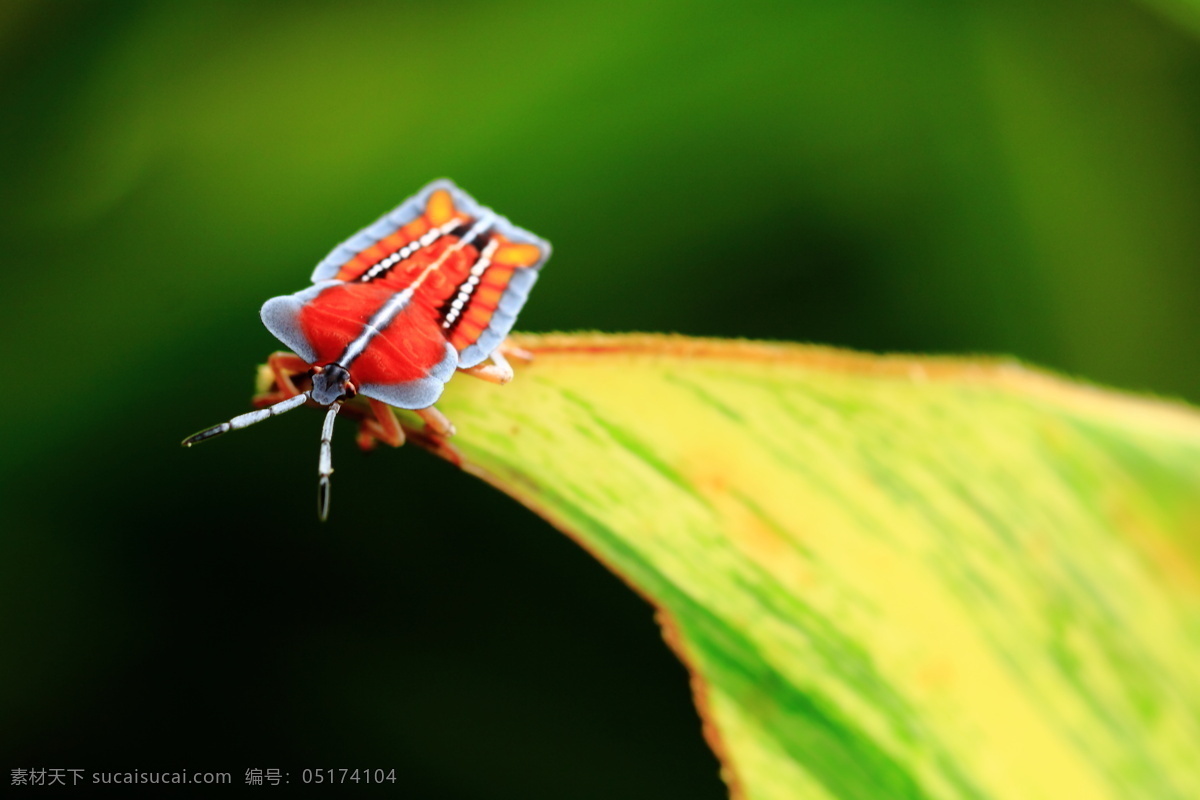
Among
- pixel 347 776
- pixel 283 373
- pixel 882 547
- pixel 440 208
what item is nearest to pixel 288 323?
pixel 283 373

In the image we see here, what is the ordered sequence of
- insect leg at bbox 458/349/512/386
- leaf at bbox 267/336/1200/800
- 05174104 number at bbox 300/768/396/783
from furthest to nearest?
05174104 number at bbox 300/768/396/783 → insect leg at bbox 458/349/512/386 → leaf at bbox 267/336/1200/800

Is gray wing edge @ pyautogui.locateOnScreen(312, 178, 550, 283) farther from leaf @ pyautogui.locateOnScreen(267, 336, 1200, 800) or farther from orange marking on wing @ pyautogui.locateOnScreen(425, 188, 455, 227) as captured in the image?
leaf @ pyautogui.locateOnScreen(267, 336, 1200, 800)

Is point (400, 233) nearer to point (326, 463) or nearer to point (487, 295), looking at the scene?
point (487, 295)

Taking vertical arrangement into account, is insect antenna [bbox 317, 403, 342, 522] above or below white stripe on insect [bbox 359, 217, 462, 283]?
below

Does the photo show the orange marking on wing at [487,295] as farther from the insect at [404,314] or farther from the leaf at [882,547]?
the leaf at [882,547]

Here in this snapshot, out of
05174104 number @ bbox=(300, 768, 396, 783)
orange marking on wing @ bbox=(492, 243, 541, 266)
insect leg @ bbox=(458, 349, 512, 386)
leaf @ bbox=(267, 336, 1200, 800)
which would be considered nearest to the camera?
leaf @ bbox=(267, 336, 1200, 800)

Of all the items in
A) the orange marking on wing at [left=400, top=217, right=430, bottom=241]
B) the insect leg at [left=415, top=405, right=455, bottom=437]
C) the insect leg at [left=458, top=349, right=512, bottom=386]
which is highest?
the orange marking on wing at [left=400, top=217, right=430, bottom=241]

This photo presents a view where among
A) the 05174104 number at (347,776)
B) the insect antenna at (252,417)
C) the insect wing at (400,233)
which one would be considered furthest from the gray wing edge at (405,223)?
the 05174104 number at (347,776)

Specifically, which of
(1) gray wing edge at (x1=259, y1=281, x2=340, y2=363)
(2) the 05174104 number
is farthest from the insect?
(2) the 05174104 number
